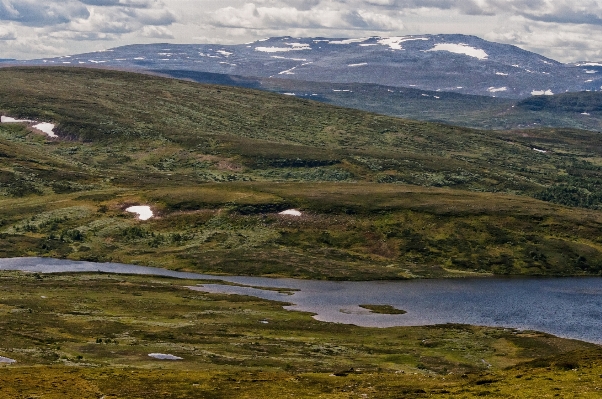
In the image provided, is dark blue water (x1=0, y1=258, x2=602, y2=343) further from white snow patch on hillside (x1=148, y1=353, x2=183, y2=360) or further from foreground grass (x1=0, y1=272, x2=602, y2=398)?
white snow patch on hillside (x1=148, y1=353, x2=183, y2=360)

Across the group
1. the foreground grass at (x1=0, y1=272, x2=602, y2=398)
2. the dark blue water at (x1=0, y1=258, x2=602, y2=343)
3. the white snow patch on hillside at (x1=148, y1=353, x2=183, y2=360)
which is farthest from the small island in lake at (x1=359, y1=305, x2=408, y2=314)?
the white snow patch on hillside at (x1=148, y1=353, x2=183, y2=360)

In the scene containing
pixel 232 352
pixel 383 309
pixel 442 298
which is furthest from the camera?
pixel 442 298

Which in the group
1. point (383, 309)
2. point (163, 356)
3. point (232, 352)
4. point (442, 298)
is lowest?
point (442, 298)

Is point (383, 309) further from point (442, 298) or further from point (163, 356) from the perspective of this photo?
point (163, 356)

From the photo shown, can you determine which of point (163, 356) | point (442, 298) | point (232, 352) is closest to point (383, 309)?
point (442, 298)

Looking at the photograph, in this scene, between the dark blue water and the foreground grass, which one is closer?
the foreground grass

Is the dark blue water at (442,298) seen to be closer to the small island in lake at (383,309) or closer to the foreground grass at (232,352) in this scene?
the small island in lake at (383,309)
